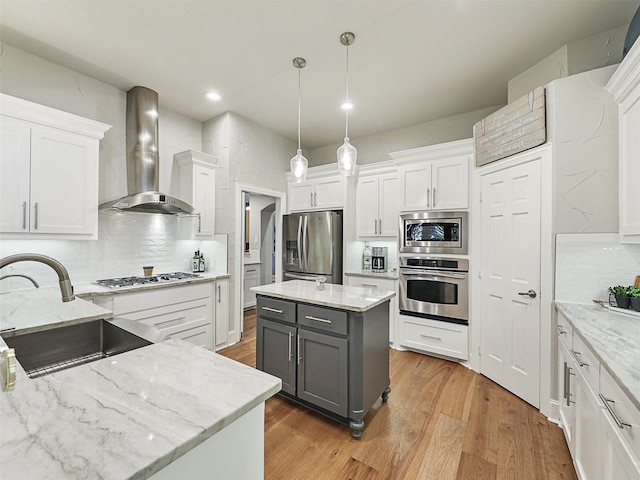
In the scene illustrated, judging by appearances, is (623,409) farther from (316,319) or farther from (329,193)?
(329,193)

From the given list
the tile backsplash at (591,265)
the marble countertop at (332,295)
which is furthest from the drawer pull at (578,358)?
the marble countertop at (332,295)

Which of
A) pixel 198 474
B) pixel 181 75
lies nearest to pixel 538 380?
pixel 198 474

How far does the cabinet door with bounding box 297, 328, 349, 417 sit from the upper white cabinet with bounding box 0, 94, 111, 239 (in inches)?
89.0

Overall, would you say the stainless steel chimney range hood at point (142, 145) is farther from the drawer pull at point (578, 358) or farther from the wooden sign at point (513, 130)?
the drawer pull at point (578, 358)

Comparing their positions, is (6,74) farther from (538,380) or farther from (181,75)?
(538,380)

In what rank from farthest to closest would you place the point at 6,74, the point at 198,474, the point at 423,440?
the point at 6,74 < the point at 423,440 < the point at 198,474

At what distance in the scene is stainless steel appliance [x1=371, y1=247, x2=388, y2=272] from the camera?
391 cm

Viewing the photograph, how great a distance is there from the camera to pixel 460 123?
3.66m

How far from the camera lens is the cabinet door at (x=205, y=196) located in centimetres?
345

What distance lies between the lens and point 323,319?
201 cm

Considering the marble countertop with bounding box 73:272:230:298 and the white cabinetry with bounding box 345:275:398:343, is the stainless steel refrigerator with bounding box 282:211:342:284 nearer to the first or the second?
the white cabinetry with bounding box 345:275:398:343

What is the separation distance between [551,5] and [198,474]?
312cm

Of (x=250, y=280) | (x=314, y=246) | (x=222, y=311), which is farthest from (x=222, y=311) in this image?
(x=250, y=280)

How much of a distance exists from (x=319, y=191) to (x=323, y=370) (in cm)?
264
